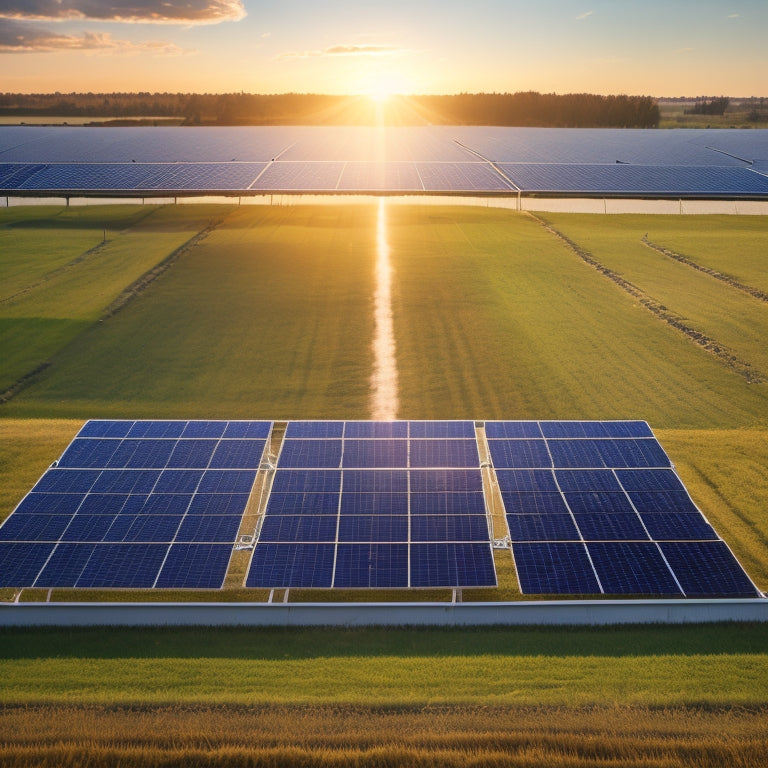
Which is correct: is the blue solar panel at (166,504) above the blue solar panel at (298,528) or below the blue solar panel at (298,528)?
below

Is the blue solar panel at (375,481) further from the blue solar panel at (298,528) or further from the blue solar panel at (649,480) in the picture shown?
the blue solar panel at (649,480)

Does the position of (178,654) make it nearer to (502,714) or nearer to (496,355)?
(502,714)

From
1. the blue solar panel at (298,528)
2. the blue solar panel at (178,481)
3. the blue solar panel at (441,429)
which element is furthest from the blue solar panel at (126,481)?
the blue solar panel at (441,429)

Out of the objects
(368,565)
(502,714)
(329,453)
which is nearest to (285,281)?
(329,453)

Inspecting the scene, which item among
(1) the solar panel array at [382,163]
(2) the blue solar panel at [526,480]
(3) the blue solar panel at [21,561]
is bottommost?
(1) the solar panel array at [382,163]

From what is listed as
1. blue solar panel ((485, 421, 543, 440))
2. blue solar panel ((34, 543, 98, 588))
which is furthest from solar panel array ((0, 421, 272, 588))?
blue solar panel ((485, 421, 543, 440))

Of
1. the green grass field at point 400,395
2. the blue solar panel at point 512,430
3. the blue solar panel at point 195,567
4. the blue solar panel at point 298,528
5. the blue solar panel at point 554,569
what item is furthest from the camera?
the blue solar panel at point 512,430

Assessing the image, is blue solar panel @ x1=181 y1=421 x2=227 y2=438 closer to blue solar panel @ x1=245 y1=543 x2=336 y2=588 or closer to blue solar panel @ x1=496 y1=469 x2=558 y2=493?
blue solar panel @ x1=245 y1=543 x2=336 y2=588
